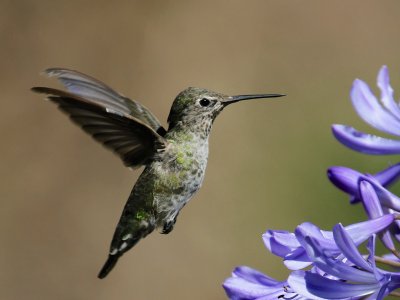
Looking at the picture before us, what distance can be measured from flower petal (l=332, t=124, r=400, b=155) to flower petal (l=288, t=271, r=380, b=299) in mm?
361

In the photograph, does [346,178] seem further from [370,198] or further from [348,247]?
[348,247]

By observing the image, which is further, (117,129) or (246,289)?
(117,129)

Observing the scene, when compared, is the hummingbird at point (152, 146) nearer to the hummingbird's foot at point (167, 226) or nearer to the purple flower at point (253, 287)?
the hummingbird's foot at point (167, 226)

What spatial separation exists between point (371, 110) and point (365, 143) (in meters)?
0.09

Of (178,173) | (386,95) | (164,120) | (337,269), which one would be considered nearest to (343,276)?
(337,269)

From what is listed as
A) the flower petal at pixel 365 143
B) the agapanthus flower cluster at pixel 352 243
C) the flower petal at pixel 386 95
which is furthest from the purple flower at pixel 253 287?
the flower petal at pixel 386 95

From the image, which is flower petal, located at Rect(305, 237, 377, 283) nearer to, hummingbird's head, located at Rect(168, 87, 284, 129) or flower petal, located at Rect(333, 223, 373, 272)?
flower petal, located at Rect(333, 223, 373, 272)

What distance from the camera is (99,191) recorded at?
6.44 metres

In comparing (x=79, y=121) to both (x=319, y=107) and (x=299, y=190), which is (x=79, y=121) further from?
(x=319, y=107)

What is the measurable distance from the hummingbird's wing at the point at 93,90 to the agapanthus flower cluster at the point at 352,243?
35.0 inches

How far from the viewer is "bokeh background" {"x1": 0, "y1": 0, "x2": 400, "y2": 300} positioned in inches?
239

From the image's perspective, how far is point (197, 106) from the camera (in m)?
2.79

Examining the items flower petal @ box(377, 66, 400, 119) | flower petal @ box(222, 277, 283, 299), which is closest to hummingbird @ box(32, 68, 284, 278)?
flower petal @ box(377, 66, 400, 119)

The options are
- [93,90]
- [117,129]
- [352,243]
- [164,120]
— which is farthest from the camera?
[164,120]
